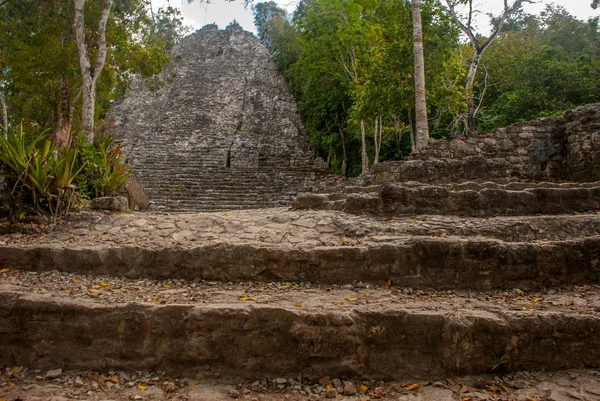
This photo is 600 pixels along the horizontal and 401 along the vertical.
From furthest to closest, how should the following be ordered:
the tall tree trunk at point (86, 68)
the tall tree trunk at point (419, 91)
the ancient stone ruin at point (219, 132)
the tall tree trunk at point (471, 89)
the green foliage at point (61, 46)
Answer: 1. the ancient stone ruin at point (219, 132)
2. the tall tree trunk at point (471, 89)
3. the green foliage at point (61, 46)
4. the tall tree trunk at point (419, 91)
5. the tall tree trunk at point (86, 68)

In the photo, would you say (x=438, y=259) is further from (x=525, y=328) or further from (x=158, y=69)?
(x=158, y=69)

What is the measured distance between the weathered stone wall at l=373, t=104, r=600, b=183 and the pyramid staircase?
1.74 metres

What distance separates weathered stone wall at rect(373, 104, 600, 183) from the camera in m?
5.76

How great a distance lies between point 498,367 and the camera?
7.56 feet

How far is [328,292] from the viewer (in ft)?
9.59

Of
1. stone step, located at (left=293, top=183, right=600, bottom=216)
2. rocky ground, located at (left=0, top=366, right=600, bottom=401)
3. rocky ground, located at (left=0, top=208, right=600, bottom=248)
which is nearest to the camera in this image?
rocky ground, located at (left=0, top=366, right=600, bottom=401)

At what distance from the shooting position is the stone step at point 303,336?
2.31 meters

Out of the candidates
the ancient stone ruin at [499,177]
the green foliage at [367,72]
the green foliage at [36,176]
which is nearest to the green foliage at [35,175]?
the green foliage at [36,176]

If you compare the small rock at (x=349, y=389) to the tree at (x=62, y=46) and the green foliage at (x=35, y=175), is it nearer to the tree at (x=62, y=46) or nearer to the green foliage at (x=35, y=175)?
the green foliage at (x=35, y=175)

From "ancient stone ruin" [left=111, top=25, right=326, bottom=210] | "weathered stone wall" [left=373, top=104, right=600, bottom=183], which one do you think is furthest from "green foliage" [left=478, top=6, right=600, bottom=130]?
"ancient stone ruin" [left=111, top=25, right=326, bottom=210]

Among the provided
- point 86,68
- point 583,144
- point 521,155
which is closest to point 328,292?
point 583,144

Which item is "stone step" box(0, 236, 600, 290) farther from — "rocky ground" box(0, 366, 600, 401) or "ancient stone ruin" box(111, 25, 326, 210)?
"ancient stone ruin" box(111, 25, 326, 210)

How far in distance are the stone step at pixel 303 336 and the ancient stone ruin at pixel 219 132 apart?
24.1 feet

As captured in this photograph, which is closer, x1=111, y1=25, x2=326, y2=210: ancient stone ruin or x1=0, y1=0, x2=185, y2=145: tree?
x1=0, y1=0, x2=185, y2=145: tree
